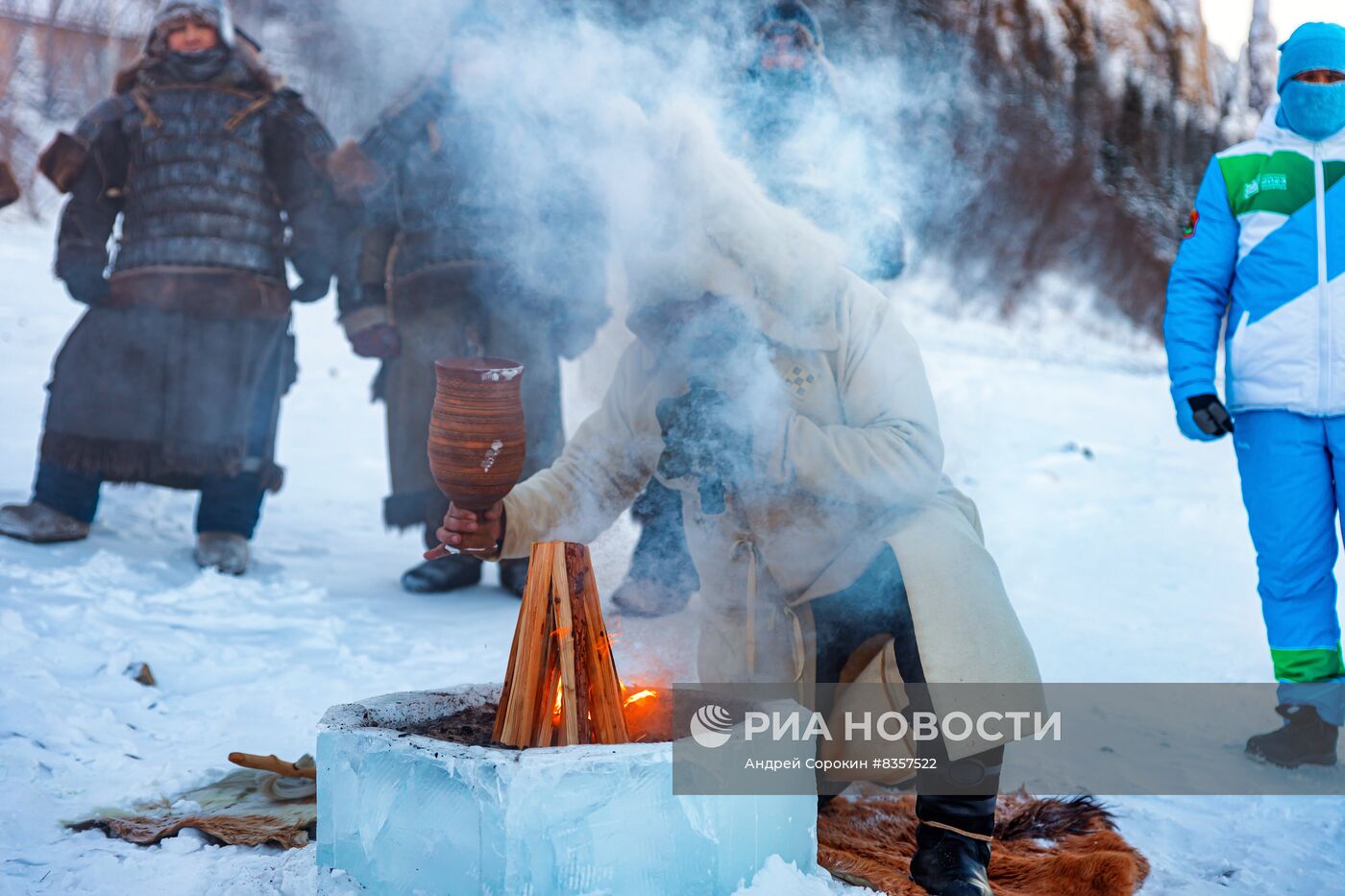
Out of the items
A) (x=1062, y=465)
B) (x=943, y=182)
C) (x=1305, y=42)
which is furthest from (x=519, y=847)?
(x=943, y=182)

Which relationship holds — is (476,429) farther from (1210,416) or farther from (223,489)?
(223,489)

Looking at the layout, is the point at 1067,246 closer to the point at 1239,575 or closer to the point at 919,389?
the point at 1239,575

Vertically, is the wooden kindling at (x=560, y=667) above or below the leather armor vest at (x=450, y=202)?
below

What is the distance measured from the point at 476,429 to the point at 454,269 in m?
2.20

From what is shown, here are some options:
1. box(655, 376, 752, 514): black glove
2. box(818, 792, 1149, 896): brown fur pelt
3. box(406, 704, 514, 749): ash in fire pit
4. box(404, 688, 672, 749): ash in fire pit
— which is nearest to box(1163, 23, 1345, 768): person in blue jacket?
box(818, 792, 1149, 896): brown fur pelt

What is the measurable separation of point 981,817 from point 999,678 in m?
0.22

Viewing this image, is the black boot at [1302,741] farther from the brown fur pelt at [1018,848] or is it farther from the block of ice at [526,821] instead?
the block of ice at [526,821]

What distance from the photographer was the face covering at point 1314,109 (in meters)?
2.54

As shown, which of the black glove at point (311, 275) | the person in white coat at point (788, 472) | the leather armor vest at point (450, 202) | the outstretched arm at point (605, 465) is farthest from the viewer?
the black glove at point (311, 275)

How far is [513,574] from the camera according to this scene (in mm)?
3906

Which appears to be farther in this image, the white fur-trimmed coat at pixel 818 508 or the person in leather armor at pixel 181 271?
the person in leather armor at pixel 181 271

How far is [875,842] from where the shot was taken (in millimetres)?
1976

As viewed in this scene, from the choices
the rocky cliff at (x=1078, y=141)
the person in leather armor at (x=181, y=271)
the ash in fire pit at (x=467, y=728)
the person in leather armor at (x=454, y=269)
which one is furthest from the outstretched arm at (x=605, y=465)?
the rocky cliff at (x=1078, y=141)

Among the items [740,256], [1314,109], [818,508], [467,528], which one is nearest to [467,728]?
[467,528]
